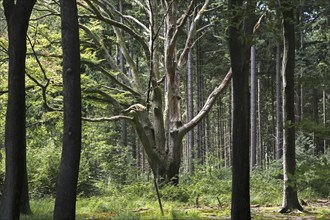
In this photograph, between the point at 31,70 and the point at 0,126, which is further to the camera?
the point at 0,126

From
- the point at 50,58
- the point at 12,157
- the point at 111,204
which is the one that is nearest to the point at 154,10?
the point at 50,58

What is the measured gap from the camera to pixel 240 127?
22.2 ft

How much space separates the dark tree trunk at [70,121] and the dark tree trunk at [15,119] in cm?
137

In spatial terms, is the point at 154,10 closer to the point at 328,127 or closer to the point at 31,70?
the point at 31,70

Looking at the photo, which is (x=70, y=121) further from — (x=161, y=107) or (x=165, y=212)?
(x=161, y=107)

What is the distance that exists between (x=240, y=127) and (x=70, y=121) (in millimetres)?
2810

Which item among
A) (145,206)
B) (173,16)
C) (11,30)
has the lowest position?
(145,206)

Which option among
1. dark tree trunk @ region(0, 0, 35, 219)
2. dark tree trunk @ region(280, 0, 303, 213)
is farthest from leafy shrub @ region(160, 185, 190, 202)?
dark tree trunk @ region(0, 0, 35, 219)

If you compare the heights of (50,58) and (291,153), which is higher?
(50,58)

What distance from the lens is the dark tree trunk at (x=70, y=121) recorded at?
534 centimetres

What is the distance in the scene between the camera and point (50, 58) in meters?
13.5

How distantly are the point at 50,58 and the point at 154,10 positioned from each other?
4261 millimetres

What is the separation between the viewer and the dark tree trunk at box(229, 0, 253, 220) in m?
6.57

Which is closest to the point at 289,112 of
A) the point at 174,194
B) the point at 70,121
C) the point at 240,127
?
the point at 240,127
